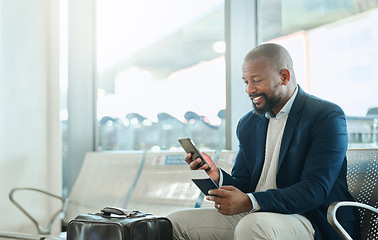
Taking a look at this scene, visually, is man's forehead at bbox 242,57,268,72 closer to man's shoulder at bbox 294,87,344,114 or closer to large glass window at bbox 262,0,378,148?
man's shoulder at bbox 294,87,344,114

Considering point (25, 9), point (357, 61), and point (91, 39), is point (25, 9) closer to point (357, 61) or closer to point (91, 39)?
point (91, 39)

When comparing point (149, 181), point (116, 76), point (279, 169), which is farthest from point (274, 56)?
point (116, 76)

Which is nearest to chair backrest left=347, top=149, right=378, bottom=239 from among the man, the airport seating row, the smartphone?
the airport seating row

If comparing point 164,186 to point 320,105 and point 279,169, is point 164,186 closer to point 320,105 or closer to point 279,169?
point 279,169

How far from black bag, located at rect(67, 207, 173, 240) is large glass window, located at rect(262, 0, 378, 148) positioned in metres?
1.40

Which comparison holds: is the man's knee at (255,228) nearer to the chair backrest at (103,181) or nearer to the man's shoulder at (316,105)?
the man's shoulder at (316,105)

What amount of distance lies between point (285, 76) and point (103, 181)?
2.57 meters

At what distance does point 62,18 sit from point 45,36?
0.29m

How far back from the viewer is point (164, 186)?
12.9ft

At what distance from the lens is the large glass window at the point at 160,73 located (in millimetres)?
4219

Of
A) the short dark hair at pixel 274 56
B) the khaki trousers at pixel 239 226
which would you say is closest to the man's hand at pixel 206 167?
the khaki trousers at pixel 239 226

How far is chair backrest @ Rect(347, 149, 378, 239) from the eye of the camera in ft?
7.78

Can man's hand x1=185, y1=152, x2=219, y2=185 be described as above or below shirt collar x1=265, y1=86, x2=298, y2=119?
below

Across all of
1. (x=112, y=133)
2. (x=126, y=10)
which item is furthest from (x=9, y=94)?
(x=126, y=10)
